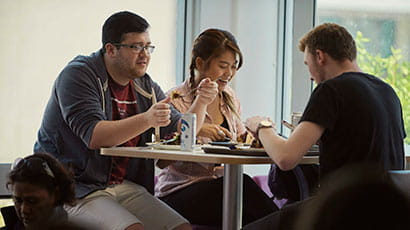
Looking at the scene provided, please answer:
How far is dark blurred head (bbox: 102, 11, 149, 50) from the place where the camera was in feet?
8.59

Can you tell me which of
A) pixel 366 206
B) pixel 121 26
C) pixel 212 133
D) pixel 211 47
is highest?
pixel 121 26

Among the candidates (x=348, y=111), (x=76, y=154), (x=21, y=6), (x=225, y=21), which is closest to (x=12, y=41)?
(x=21, y=6)

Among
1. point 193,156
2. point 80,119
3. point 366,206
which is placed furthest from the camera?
point 80,119

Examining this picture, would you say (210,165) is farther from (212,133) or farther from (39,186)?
(39,186)

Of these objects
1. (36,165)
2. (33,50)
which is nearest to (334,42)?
(36,165)

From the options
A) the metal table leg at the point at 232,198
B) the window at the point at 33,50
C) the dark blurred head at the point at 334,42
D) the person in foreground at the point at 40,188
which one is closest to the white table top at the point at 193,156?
the metal table leg at the point at 232,198

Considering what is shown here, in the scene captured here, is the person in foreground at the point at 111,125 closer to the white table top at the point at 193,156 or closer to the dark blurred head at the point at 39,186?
the white table top at the point at 193,156

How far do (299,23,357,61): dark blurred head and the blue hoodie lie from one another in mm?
832

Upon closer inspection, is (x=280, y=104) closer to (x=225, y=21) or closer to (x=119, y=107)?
(x=225, y=21)

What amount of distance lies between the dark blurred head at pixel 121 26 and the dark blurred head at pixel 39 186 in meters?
1.43

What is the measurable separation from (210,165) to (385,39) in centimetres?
225

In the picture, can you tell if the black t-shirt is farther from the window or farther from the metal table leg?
the window

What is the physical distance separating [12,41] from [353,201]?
2.93 meters

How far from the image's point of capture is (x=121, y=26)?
103 inches
